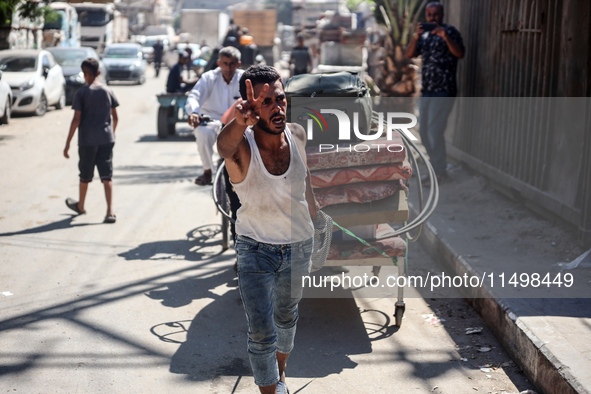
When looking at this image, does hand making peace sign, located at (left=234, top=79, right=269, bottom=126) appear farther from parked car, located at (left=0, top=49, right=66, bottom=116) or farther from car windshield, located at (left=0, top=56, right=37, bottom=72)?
car windshield, located at (left=0, top=56, right=37, bottom=72)

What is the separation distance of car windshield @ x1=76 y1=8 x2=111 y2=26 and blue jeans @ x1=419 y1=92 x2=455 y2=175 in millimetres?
37153

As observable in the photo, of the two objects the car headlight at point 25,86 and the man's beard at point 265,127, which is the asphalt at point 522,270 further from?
the car headlight at point 25,86

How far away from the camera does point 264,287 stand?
400 centimetres

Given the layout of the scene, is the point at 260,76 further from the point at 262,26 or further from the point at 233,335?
the point at 262,26

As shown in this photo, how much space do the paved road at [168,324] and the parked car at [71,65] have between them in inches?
580

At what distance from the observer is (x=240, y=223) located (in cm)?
409

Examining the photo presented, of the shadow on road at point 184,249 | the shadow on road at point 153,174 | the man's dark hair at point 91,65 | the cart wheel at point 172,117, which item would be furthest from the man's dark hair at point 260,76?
the cart wheel at point 172,117

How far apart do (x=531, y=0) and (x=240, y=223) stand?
5.66m

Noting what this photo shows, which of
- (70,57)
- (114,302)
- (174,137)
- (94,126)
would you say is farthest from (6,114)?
(114,302)

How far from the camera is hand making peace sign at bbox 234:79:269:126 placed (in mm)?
3617

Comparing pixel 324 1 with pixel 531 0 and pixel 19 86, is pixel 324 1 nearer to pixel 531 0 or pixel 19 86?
pixel 19 86

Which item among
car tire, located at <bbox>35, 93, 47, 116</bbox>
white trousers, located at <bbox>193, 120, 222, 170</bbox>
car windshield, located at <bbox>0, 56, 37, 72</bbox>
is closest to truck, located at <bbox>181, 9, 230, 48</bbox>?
car windshield, located at <bbox>0, 56, 37, 72</bbox>

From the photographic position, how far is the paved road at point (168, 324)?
15.8 feet

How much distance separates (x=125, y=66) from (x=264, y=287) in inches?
1185
